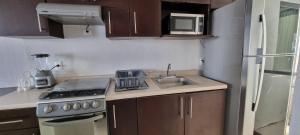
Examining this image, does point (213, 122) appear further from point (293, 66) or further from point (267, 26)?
point (267, 26)

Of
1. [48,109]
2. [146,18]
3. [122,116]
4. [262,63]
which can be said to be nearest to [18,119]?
[48,109]

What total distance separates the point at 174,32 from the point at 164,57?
0.46 meters

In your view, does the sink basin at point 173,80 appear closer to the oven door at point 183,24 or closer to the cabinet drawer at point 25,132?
the oven door at point 183,24

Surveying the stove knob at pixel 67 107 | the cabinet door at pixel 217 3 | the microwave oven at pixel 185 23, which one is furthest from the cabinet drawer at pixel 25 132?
the cabinet door at pixel 217 3

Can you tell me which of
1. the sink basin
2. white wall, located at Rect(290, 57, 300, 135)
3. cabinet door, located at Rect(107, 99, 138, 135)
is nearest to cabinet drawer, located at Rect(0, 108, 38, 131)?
cabinet door, located at Rect(107, 99, 138, 135)

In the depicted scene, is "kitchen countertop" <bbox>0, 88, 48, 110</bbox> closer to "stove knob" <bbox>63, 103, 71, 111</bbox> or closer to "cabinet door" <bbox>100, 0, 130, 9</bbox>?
"stove knob" <bbox>63, 103, 71, 111</bbox>

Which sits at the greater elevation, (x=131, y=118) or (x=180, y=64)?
(x=180, y=64)

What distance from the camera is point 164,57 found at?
1914 mm

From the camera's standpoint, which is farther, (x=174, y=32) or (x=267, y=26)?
(x=174, y=32)

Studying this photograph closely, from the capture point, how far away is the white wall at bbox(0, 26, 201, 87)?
5.06ft

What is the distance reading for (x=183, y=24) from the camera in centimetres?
154

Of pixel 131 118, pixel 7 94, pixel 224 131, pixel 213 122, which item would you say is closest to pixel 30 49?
pixel 7 94

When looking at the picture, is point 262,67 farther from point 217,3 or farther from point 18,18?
point 18,18

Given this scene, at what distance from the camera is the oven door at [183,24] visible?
1.51m
